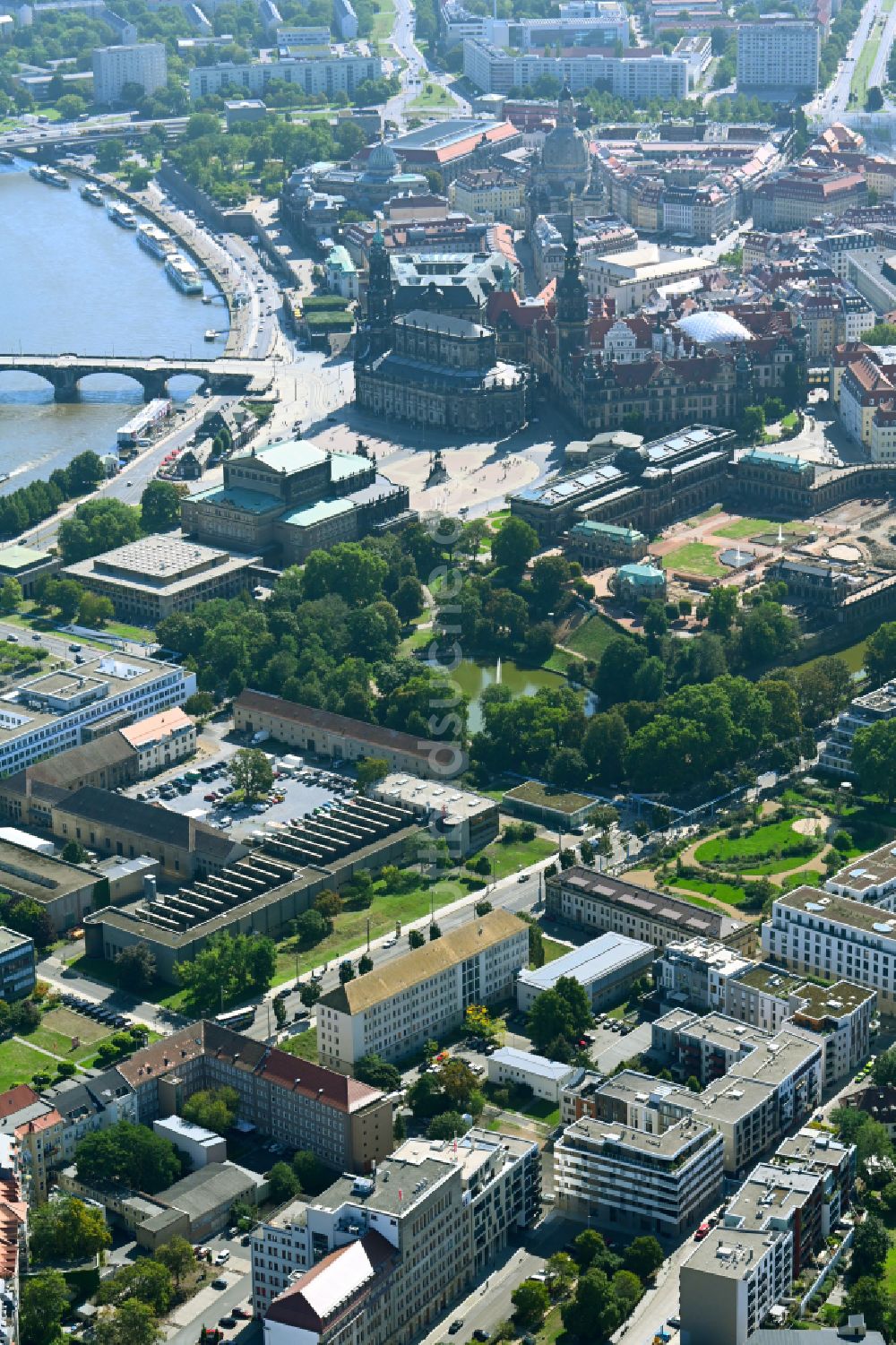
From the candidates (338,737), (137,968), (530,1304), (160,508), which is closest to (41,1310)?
(530,1304)

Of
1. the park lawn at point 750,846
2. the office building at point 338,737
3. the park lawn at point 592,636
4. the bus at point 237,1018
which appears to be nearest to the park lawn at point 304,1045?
the bus at point 237,1018

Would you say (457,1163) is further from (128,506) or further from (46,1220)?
(128,506)

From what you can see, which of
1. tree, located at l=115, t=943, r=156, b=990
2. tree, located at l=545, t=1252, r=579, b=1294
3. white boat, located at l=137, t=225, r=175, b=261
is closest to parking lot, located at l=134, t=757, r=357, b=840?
tree, located at l=115, t=943, r=156, b=990

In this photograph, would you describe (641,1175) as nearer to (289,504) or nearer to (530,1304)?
(530,1304)

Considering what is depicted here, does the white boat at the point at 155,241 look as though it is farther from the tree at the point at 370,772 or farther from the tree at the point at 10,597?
the tree at the point at 370,772

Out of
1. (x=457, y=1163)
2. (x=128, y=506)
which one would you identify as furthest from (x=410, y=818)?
(x=128, y=506)

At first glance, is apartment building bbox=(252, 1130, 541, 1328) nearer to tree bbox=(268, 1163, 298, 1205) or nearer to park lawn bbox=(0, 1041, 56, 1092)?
tree bbox=(268, 1163, 298, 1205)
